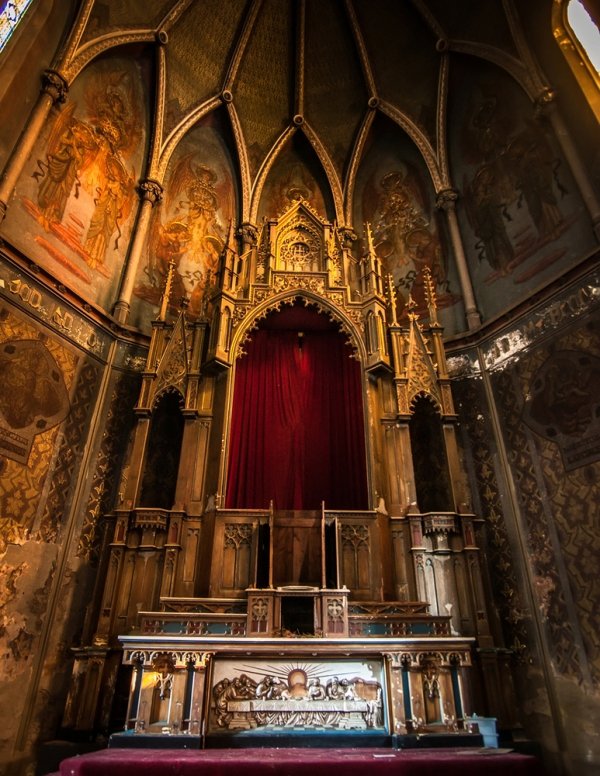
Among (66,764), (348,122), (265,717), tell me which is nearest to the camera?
(66,764)

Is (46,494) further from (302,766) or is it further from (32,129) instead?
(32,129)

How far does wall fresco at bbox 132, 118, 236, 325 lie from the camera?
1270cm

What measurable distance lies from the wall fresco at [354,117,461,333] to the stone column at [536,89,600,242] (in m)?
3.32

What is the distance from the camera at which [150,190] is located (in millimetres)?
13078

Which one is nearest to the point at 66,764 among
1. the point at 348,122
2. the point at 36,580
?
the point at 36,580

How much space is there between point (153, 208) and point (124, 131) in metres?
1.92

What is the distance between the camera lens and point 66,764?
13.9 ft

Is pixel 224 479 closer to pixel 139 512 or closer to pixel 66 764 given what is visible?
pixel 139 512

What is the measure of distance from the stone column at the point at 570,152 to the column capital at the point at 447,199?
8.43 feet

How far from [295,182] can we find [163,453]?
9.05 meters

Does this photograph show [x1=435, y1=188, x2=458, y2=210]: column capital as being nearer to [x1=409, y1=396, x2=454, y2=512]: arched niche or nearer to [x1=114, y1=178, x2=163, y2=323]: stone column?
[x1=409, y1=396, x2=454, y2=512]: arched niche

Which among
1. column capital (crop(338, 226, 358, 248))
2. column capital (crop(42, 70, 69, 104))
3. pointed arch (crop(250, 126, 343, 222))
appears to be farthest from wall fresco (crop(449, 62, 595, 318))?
column capital (crop(42, 70, 69, 104))

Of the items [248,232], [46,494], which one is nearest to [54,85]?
[248,232]

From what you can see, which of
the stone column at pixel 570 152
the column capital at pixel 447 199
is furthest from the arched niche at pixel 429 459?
the column capital at pixel 447 199
